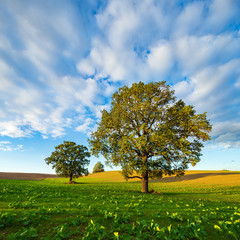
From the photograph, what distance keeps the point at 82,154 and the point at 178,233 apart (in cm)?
5543

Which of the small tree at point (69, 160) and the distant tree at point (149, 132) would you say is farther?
the small tree at point (69, 160)

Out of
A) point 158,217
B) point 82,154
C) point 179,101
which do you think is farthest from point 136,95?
point 82,154

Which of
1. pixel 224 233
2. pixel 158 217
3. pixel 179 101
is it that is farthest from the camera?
pixel 179 101

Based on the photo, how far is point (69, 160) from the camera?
55781mm

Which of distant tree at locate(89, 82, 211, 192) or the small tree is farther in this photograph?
the small tree

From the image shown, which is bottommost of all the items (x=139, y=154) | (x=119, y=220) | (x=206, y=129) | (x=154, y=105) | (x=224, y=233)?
(x=224, y=233)

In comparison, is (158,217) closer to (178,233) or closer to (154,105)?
(178,233)

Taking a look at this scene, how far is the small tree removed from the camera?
54.7m

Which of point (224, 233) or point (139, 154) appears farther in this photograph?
point (139, 154)

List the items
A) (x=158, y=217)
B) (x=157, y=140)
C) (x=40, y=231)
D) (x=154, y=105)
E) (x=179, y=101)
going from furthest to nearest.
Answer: (x=179, y=101), (x=154, y=105), (x=157, y=140), (x=158, y=217), (x=40, y=231)

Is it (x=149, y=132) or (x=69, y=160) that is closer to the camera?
(x=149, y=132)

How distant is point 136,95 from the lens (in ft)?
83.0

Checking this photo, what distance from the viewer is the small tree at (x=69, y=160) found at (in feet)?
179

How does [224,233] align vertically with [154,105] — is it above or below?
below
